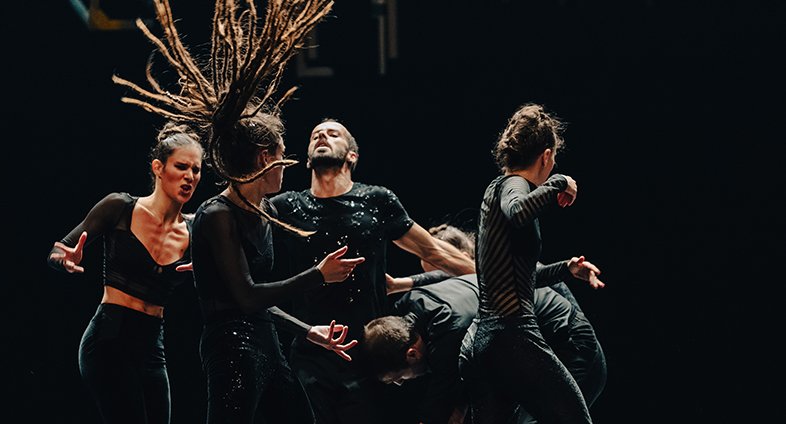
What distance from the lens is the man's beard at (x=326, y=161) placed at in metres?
3.88

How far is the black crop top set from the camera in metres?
3.43

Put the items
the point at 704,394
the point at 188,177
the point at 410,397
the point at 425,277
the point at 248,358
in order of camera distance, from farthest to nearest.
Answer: the point at 704,394 → the point at 425,277 → the point at 410,397 → the point at 188,177 → the point at 248,358

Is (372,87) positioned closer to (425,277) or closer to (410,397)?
(425,277)

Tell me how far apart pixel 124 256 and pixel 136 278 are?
0.09 metres

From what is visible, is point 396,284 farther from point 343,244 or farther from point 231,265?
point 231,265

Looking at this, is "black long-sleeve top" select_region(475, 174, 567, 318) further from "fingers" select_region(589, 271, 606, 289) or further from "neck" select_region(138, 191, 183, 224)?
"neck" select_region(138, 191, 183, 224)

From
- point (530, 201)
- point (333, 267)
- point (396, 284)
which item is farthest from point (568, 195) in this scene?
point (396, 284)

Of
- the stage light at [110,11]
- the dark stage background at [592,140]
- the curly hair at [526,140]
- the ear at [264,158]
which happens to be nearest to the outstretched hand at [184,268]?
the ear at [264,158]

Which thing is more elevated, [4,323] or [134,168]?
[134,168]

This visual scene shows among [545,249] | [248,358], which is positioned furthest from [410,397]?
[545,249]

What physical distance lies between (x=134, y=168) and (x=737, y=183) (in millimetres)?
2974

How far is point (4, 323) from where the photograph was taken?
201 inches

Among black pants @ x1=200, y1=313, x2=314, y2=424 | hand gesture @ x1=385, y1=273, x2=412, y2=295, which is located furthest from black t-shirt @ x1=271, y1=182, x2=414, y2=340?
black pants @ x1=200, y1=313, x2=314, y2=424

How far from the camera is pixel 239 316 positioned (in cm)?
304
